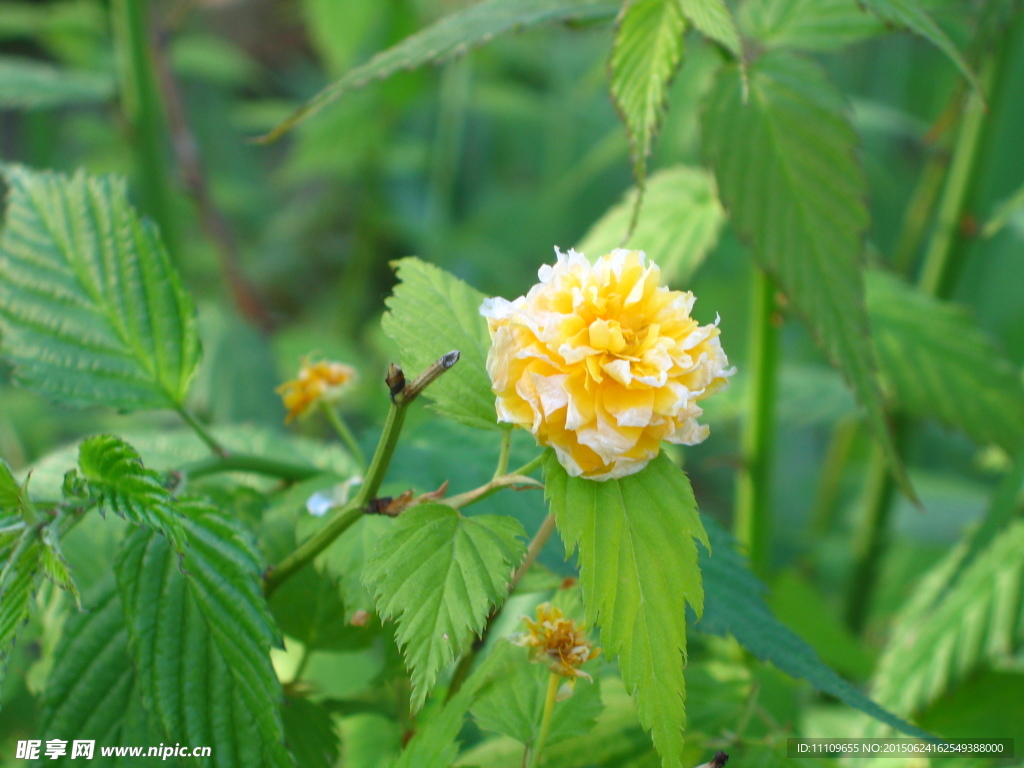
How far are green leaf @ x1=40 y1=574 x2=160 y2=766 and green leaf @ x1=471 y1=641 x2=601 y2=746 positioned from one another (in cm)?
17

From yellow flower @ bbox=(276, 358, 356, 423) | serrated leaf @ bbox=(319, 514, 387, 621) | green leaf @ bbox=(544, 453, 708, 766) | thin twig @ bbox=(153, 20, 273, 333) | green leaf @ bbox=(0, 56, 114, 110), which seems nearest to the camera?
green leaf @ bbox=(544, 453, 708, 766)

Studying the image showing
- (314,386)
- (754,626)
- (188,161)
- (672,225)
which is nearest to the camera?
(754,626)

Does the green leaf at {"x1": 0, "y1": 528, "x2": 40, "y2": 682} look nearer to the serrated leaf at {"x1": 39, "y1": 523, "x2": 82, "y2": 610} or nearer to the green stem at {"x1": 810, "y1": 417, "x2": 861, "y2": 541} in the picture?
the serrated leaf at {"x1": 39, "y1": 523, "x2": 82, "y2": 610}

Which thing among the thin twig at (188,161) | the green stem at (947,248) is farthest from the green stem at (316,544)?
the thin twig at (188,161)

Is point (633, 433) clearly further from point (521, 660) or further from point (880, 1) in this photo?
point (880, 1)

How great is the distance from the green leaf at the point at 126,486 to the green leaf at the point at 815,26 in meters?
0.52

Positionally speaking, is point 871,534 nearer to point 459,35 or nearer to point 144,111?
point 459,35

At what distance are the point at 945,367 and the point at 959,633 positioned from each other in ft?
0.80

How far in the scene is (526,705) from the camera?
0.41 meters

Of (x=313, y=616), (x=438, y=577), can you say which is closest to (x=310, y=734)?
(x=313, y=616)

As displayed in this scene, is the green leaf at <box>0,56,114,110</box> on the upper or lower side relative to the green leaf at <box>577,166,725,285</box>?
upper

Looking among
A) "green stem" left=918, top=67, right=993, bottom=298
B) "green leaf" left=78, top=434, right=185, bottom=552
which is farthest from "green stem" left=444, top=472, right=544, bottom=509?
"green stem" left=918, top=67, right=993, bottom=298

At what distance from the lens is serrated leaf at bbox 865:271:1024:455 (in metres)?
0.75

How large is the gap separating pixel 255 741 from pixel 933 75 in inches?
76.4
